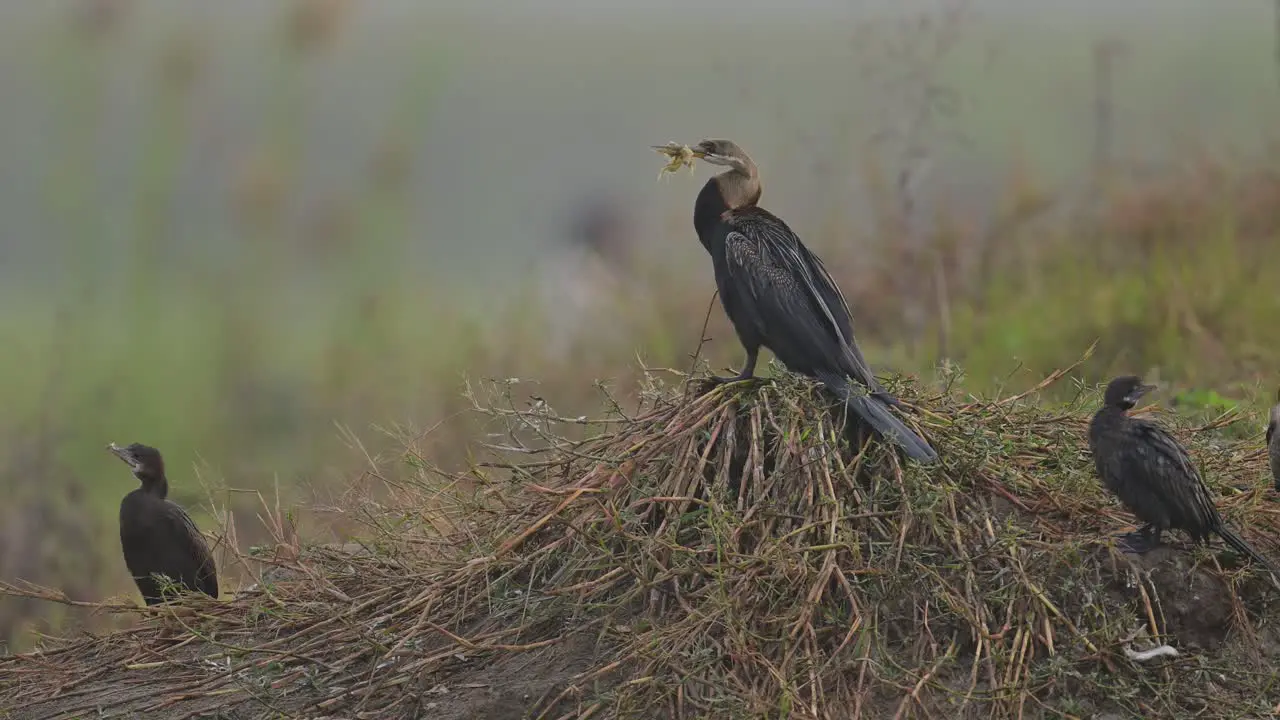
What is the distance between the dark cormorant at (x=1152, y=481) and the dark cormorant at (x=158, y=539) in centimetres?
299

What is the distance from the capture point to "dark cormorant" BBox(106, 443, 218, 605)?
17.9ft

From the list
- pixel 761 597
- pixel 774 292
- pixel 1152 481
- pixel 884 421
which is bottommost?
pixel 761 597

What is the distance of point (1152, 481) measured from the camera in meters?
4.23

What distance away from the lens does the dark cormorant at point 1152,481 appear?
4.23m

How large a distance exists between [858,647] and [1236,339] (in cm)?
539

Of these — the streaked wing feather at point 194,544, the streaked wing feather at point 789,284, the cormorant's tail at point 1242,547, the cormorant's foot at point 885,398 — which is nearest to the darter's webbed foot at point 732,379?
the streaked wing feather at point 789,284

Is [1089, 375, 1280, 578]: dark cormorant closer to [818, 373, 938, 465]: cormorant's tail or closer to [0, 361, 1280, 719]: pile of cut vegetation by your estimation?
[0, 361, 1280, 719]: pile of cut vegetation

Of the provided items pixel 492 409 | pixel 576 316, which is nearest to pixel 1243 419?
pixel 492 409

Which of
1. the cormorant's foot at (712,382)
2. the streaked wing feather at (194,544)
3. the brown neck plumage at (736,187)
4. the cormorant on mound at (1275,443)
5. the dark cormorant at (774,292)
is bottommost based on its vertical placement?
the streaked wing feather at (194,544)

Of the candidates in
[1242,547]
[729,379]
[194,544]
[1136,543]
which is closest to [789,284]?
[729,379]

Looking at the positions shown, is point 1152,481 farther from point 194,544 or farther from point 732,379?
point 194,544

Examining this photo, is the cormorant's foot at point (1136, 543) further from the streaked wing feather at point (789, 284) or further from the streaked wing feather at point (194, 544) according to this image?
the streaked wing feather at point (194, 544)

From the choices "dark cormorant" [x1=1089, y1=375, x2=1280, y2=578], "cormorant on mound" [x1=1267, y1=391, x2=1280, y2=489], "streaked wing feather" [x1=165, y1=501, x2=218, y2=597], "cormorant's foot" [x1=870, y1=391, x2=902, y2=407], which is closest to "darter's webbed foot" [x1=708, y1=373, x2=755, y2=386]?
"cormorant's foot" [x1=870, y1=391, x2=902, y2=407]

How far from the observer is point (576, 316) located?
1064 cm
